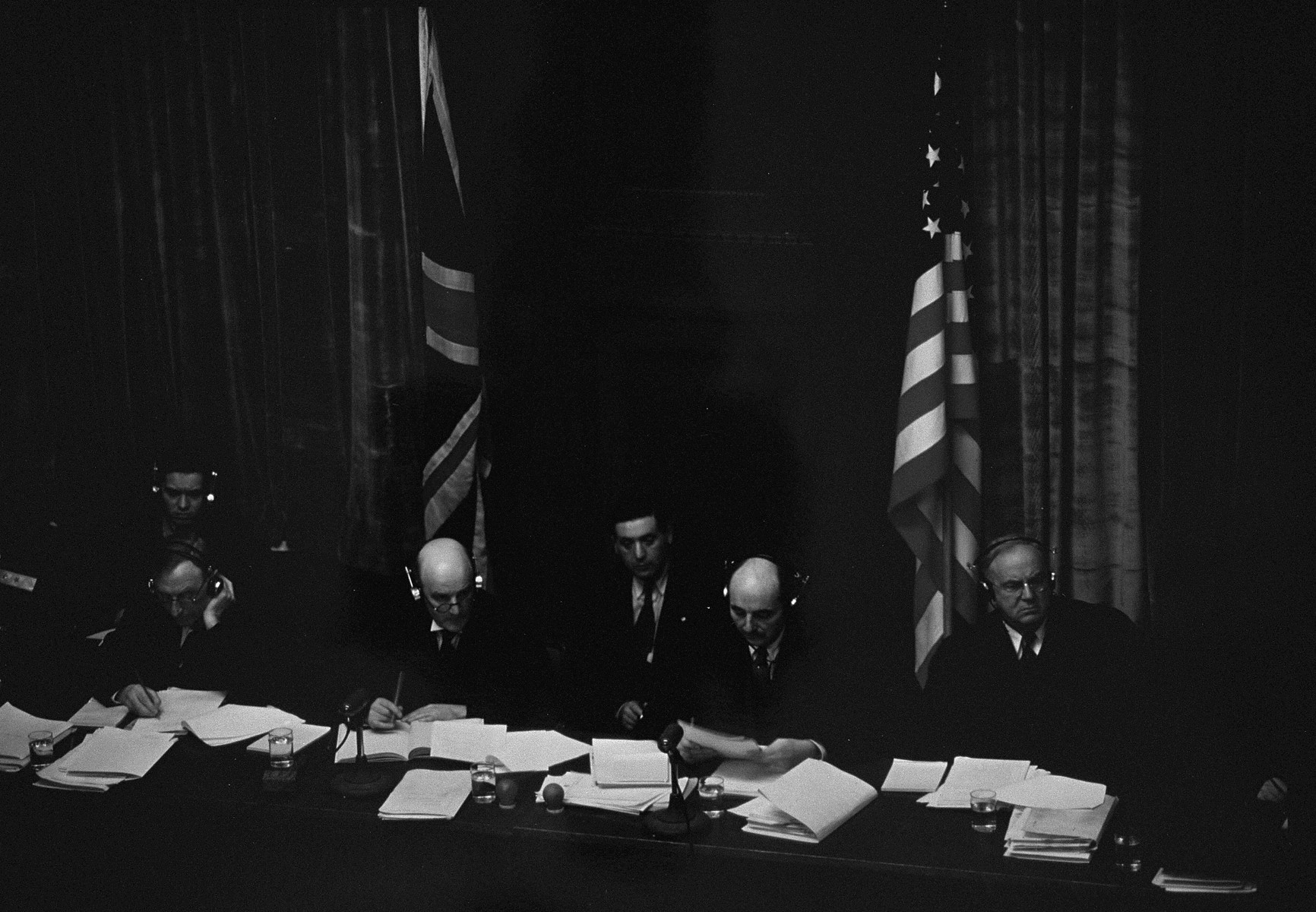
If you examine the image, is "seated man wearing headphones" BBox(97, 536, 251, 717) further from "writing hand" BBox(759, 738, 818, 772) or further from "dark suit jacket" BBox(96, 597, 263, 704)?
"writing hand" BBox(759, 738, 818, 772)

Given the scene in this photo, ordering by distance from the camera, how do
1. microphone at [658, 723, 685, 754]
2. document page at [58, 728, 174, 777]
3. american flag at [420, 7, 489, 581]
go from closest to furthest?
1. microphone at [658, 723, 685, 754]
2. document page at [58, 728, 174, 777]
3. american flag at [420, 7, 489, 581]

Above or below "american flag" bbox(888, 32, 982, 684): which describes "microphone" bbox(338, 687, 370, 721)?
below

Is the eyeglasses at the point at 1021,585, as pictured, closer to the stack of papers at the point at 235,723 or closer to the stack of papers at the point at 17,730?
the stack of papers at the point at 235,723

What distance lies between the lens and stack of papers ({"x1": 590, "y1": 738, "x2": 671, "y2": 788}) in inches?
157

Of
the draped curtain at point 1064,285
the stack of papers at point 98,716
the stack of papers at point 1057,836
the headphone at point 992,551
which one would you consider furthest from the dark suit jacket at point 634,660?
the stack of papers at point 98,716

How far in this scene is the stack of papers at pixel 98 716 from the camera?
4523 millimetres

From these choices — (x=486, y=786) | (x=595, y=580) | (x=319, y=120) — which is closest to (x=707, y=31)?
(x=319, y=120)

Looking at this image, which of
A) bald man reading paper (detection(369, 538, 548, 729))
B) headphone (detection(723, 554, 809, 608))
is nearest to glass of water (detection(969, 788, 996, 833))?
headphone (detection(723, 554, 809, 608))

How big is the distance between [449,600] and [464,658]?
20cm

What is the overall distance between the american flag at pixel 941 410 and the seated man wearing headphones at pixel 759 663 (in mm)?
448

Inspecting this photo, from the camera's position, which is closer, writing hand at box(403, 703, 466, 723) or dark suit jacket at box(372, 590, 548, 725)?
writing hand at box(403, 703, 466, 723)

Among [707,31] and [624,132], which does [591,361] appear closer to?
[624,132]

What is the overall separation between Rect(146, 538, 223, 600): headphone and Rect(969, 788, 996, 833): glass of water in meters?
2.66

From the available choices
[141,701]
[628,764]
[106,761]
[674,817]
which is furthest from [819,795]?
[141,701]
